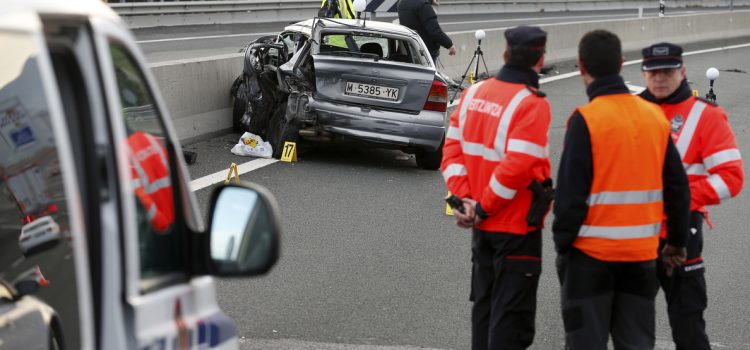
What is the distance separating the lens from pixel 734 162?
18.0 feet

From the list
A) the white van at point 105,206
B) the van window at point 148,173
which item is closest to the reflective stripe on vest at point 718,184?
the white van at point 105,206

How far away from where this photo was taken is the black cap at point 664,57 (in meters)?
5.38

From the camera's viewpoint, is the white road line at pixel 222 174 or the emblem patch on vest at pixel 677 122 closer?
the emblem patch on vest at pixel 677 122

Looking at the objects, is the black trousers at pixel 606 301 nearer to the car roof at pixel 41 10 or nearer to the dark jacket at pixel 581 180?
the dark jacket at pixel 581 180

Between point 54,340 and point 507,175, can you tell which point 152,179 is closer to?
point 54,340

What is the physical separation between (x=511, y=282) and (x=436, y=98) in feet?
23.5

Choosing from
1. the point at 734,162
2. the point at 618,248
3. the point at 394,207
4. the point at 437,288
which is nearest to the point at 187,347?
the point at 618,248

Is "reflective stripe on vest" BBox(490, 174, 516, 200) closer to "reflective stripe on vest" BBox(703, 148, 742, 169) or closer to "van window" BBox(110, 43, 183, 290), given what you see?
"reflective stripe on vest" BBox(703, 148, 742, 169)

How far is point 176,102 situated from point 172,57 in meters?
10.5

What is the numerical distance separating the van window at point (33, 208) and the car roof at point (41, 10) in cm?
79

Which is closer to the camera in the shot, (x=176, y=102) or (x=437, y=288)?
(x=437, y=288)

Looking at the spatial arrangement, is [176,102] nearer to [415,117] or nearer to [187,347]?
[415,117]

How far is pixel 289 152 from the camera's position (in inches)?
493

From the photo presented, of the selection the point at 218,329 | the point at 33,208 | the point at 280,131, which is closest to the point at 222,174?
the point at 280,131
